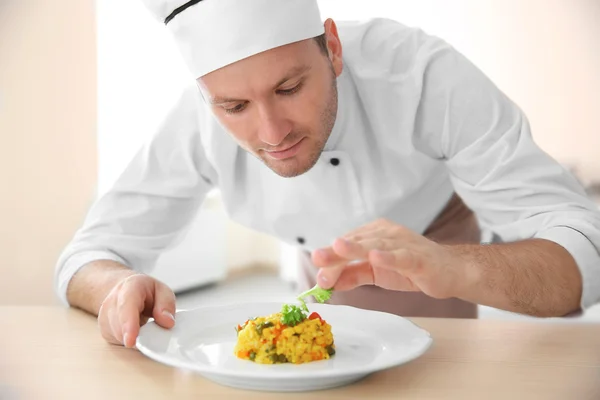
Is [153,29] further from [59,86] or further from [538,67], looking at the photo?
[538,67]

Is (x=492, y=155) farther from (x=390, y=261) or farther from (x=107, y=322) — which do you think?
(x=107, y=322)

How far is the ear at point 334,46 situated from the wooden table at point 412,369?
64cm

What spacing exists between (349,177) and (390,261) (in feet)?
2.60

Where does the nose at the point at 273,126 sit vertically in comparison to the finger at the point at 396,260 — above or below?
above

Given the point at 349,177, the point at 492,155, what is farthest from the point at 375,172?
the point at 492,155

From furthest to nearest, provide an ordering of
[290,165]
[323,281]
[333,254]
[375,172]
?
[375,172] < [290,165] < [323,281] < [333,254]

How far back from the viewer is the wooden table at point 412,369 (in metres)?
Answer: 1.04

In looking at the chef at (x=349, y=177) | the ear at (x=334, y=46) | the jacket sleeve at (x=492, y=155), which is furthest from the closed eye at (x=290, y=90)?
the jacket sleeve at (x=492, y=155)

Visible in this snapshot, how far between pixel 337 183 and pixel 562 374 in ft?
2.85

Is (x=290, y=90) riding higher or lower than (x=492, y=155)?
higher

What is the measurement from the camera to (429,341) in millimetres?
1150

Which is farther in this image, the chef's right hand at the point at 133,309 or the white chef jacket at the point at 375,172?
the white chef jacket at the point at 375,172

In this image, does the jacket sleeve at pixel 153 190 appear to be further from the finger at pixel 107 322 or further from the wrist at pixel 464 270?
the wrist at pixel 464 270

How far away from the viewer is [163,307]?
4.30 feet
